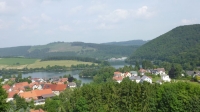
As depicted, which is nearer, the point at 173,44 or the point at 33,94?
the point at 33,94

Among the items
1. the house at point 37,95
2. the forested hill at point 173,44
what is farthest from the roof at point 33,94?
the forested hill at point 173,44

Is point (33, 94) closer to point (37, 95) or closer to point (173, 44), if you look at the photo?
point (37, 95)

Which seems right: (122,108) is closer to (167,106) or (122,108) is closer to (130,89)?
(130,89)

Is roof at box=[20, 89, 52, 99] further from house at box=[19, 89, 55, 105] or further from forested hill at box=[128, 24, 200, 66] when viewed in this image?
forested hill at box=[128, 24, 200, 66]

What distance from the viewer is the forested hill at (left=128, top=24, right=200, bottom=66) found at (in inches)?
2594

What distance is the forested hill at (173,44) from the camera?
65.9 metres

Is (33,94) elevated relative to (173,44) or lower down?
lower down

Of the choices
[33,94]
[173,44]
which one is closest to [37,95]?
[33,94]

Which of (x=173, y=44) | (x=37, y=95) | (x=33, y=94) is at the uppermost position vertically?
(x=173, y=44)

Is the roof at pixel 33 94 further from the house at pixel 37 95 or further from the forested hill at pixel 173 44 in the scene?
the forested hill at pixel 173 44

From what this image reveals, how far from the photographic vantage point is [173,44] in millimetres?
73875

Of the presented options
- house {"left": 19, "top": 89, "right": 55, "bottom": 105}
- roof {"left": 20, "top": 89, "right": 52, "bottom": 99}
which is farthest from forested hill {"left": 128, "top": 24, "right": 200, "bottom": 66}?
house {"left": 19, "top": 89, "right": 55, "bottom": 105}

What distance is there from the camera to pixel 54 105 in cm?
1958

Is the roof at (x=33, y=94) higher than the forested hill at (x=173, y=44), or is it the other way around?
the forested hill at (x=173, y=44)
